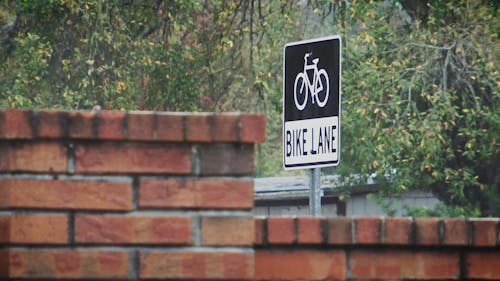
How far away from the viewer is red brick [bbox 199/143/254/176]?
435 centimetres

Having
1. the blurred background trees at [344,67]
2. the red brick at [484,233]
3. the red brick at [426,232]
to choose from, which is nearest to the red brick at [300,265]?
the red brick at [426,232]

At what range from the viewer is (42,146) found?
429 cm

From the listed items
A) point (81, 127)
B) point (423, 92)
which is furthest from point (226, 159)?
point (423, 92)

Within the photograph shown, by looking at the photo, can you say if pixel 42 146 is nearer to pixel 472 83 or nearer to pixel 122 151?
pixel 122 151

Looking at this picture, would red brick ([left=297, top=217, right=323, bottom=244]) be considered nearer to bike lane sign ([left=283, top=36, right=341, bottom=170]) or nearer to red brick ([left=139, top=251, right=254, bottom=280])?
red brick ([left=139, top=251, right=254, bottom=280])

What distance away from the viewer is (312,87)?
8.80 meters

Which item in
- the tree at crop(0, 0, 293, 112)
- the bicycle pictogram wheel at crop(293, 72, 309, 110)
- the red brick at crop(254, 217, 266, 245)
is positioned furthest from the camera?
the tree at crop(0, 0, 293, 112)

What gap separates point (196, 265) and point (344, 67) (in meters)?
18.3

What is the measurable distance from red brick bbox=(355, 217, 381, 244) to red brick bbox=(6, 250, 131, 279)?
100cm

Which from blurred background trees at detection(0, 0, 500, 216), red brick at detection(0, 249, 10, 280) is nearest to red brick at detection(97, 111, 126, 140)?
red brick at detection(0, 249, 10, 280)

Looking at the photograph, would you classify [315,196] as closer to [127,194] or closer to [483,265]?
[483,265]

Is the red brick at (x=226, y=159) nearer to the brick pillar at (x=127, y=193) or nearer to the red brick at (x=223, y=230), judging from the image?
the brick pillar at (x=127, y=193)

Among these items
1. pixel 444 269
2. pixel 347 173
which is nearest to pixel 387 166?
pixel 347 173

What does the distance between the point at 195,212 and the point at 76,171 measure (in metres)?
0.37
